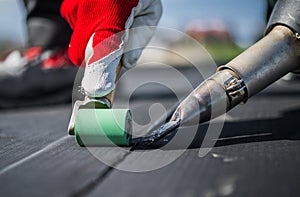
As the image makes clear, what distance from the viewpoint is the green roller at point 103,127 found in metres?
1.00

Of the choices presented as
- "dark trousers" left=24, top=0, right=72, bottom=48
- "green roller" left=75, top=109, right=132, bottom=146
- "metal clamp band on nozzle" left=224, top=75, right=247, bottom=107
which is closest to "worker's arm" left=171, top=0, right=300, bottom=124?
"metal clamp band on nozzle" left=224, top=75, right=247, bottom=107

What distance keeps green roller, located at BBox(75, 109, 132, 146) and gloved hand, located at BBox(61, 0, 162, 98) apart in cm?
8

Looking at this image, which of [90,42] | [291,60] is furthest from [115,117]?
[291,60]

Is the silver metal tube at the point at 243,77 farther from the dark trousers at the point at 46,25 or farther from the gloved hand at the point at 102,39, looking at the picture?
the dark trousers at the point at 46,25

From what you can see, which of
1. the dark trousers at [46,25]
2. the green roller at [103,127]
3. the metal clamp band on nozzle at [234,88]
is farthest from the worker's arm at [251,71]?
the dark trousers at [46,25]

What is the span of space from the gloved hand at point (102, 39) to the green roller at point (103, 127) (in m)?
0.08

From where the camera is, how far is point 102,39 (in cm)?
111

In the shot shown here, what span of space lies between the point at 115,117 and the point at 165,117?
1.58 ft

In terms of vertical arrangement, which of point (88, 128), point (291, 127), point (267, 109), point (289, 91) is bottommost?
point (289, 91)

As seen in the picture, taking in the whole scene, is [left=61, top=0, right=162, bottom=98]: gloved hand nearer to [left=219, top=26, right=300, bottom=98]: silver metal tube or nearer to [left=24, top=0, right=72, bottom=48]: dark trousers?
[left=219, top=26, right=300, bottom=98]: silver metal tube

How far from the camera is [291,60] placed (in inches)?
45.4

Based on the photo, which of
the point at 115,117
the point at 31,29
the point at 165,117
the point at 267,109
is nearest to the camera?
the point at 115,117

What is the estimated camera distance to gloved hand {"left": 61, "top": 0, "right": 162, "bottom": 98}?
1.09 m

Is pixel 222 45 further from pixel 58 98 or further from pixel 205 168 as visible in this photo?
pixel 205 168
